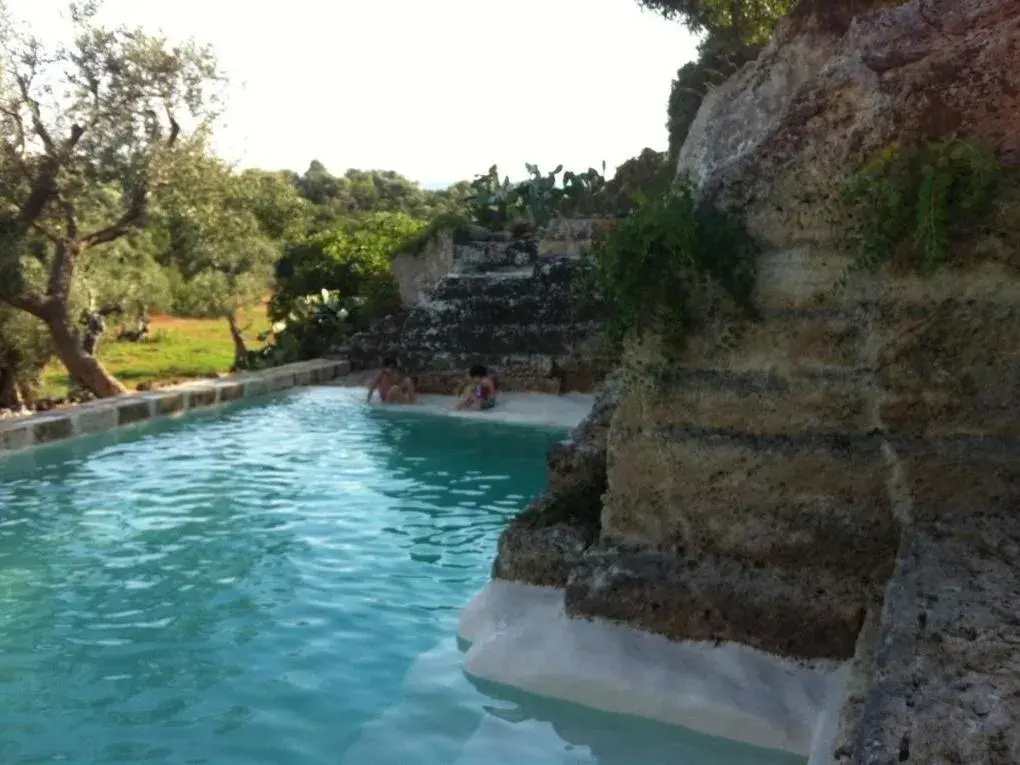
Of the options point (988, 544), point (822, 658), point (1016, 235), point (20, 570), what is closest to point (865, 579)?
point (822, 658)

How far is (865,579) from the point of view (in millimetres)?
4445

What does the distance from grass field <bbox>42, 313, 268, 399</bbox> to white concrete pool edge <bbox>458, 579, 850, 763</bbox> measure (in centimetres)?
1311

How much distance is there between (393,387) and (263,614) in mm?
9786

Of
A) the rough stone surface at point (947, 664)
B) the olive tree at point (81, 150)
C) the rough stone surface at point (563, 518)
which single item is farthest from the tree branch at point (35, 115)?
the rough stone surface at point (947, 664)

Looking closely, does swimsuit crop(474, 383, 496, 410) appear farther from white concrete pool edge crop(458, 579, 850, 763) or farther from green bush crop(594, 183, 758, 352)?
green bush crop(594, 183, 758, 352)

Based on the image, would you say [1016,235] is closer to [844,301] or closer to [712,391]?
[844,301]

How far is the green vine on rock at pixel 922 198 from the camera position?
13.1ft

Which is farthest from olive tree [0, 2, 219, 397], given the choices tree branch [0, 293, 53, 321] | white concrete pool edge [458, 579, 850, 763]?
white concrete pool edge [458, 579, 850, 763]

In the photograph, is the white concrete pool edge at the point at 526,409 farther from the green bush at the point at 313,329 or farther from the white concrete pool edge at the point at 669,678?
the white concrete pool edge at the point at 669,678

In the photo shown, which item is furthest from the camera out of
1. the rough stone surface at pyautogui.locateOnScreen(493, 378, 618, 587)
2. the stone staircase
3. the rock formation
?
the stone staircase

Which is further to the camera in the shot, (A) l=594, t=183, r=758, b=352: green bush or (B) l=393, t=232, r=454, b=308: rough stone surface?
(B) l=393, t=232, r=454, b=308: rough stone surface

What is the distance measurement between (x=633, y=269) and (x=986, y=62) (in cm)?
173

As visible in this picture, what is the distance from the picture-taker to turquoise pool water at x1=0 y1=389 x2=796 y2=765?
14.7ft

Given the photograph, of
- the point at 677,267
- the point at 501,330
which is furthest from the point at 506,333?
the point at 677,267
